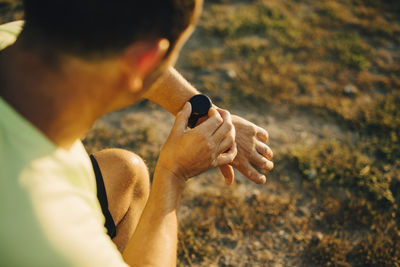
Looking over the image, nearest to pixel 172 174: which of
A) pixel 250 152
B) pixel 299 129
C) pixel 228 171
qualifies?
pixel 228 171

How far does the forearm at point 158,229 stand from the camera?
138 cm

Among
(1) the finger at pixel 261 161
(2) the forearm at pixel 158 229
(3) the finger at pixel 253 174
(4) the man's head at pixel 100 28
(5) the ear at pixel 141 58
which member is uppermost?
(4) the man's head at pixel 100 28

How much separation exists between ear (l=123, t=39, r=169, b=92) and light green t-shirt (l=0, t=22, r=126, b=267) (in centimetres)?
36

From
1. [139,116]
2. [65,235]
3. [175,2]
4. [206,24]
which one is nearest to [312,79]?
[206,24]

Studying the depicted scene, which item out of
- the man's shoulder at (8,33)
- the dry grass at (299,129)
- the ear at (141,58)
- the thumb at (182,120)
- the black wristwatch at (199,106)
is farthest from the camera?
the dry grass at (299,129)

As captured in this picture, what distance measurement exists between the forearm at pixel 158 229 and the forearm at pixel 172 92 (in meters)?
0.62

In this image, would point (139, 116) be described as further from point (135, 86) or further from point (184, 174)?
point (135, 86)

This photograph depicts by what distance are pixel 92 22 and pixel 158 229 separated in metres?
0.94

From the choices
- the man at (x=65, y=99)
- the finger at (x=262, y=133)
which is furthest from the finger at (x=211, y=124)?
the man at (x=65, y=99)

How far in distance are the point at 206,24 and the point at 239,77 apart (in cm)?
118

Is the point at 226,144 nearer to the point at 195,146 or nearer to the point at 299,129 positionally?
the point at 195,146

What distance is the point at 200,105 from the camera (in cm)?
203

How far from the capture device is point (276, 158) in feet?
9.86

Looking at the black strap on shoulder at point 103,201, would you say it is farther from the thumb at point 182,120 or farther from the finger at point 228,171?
the finger at point 228,171
